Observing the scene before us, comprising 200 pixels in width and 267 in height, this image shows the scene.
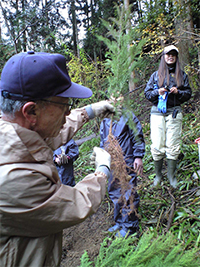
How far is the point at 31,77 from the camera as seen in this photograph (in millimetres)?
1019

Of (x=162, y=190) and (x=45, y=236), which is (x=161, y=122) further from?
(x=45, y=236)

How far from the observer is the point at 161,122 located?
3.51m

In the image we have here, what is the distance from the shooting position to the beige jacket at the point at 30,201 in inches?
36.5

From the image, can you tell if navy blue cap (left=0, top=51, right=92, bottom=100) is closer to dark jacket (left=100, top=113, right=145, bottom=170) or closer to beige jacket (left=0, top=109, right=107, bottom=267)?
beige jacket (left=0, top=109, right=107, bottom=267)

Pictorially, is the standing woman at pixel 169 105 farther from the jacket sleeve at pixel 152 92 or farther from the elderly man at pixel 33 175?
the elderly man at pixel 33 175

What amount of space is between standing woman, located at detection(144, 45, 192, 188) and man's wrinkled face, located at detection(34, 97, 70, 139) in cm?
260

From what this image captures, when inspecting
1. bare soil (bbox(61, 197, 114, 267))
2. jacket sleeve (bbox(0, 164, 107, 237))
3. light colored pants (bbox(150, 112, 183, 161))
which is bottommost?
bare soil (bbox(61, 197, 114, 267))

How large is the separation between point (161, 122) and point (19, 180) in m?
3.05

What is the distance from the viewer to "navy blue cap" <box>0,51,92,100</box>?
102 cm

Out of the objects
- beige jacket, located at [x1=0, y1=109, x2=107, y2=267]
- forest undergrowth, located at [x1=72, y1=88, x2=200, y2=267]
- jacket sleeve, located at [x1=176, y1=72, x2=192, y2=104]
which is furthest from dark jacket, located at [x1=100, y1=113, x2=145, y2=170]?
beige jacket, located at [x1=0, y1=109, x2=107, y2=267]

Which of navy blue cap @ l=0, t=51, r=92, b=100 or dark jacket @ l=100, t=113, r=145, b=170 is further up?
navy blue cap @ l=0, t=51, r=92, b=100

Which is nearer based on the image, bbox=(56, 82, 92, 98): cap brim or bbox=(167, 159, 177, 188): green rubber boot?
bbox=(56, 82, 92, 98): cap brim

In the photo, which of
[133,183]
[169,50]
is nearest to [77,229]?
[133,183]

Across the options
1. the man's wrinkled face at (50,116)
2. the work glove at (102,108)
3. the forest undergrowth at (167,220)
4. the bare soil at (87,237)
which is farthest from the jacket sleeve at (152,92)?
the man's wrinkled face at (50,116)
